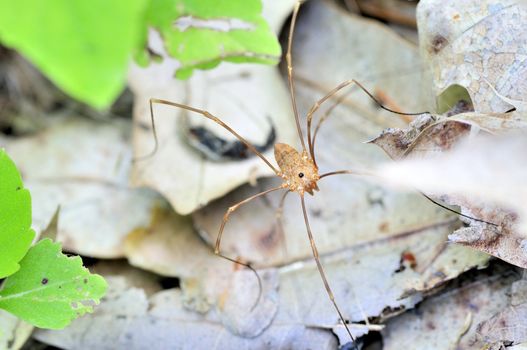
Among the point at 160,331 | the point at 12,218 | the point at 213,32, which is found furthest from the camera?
the point at 160,331

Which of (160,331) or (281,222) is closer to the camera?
(160,331)

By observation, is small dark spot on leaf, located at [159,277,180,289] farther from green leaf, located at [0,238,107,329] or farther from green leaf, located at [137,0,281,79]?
green leaf, located at [137,0,281,79]

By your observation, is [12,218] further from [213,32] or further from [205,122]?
[205,122]

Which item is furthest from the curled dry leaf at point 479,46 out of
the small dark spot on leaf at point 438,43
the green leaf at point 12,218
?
the green leaf at point 12,218

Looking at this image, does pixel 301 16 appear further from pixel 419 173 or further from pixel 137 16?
pixel 137 16

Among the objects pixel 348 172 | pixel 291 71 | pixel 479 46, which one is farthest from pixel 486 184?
pixel 291 71

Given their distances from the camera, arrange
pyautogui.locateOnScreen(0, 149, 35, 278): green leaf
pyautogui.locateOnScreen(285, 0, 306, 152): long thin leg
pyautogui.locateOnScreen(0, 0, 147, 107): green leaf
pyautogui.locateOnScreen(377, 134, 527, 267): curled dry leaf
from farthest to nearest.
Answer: pyautogui.locateOnScreen(285, 0, 306, 152): long thin leg, pyautogui.locateOnScreen(0, 149, 35, 278): green leaf, pyautogui.locateOnScreen(377, 134, 527, 267): curled dry leaf, pyautogui.locateOnScreen(0, 0, 147, 107): green leaf

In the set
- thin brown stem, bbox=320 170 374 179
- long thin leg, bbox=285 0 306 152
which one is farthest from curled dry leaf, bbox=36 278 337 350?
long thin leg, bbox=285 0 306 152
